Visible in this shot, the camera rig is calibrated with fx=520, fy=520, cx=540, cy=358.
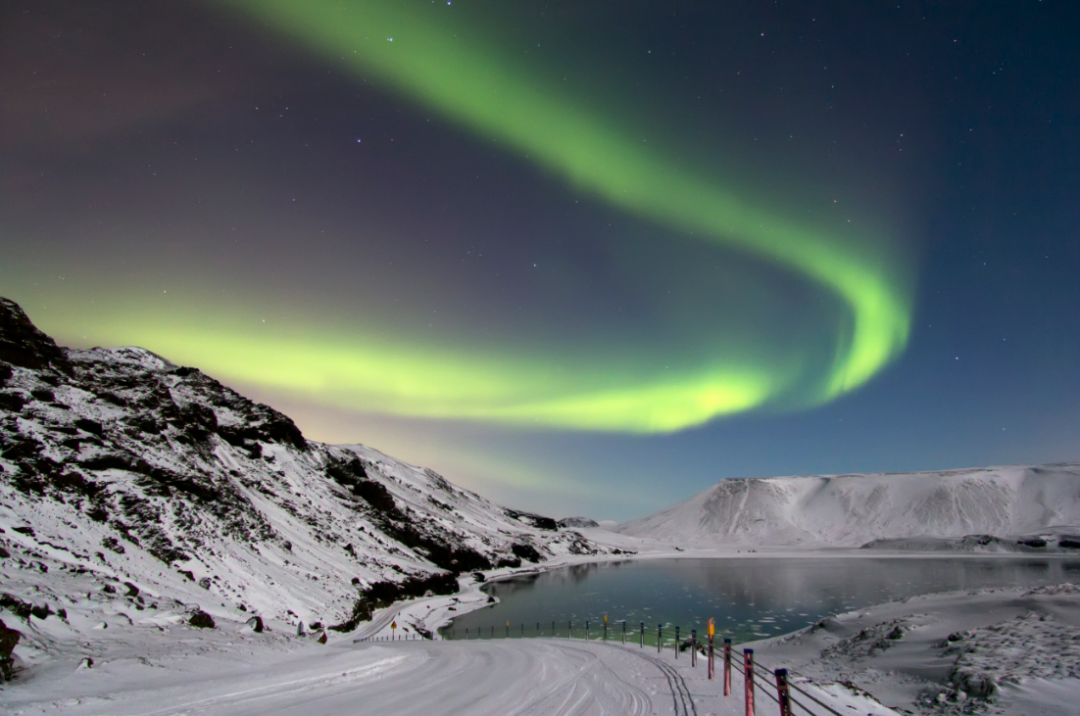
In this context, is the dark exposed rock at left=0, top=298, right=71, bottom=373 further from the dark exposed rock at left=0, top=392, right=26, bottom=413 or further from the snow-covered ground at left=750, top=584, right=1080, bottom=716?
the snow-covered ground at left=750, top=584, right=1080, bottom=716

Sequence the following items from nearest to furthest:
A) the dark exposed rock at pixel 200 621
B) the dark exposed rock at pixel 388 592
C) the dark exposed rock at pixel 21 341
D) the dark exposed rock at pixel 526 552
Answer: the dark exposed rock at pixel 200 621, the dark exposed rock at pixel 388 592, the dark exposed rock at pixel 21 341, the dark exposed rock at pixel 526 552

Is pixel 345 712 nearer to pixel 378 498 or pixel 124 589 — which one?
pixel 124 589

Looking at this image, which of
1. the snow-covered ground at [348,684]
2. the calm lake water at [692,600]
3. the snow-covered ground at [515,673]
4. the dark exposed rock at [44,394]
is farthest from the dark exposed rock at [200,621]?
the dark exposed rock at [44,394]

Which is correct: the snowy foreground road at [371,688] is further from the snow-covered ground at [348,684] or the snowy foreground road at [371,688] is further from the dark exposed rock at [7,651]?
the dark exposed rock at [7,651]

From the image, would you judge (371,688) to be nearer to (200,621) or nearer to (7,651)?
(7,651)

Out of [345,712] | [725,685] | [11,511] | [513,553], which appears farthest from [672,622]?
[513,553]

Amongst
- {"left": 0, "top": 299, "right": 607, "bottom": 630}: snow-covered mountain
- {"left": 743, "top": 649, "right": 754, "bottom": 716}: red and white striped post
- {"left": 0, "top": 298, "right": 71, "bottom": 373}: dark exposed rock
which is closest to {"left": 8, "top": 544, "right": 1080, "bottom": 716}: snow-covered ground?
{"left": 743, "top": 649, "right": 754, "bottom": 716}: red and white striped post

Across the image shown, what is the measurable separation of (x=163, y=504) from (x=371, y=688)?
40340 mm

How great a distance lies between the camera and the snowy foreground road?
34.6 feet

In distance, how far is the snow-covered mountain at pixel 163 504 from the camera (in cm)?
3078

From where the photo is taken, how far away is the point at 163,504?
143ft

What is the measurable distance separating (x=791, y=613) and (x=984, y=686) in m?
43.3

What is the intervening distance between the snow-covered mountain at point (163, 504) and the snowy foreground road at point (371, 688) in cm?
703

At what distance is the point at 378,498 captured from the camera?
111m
